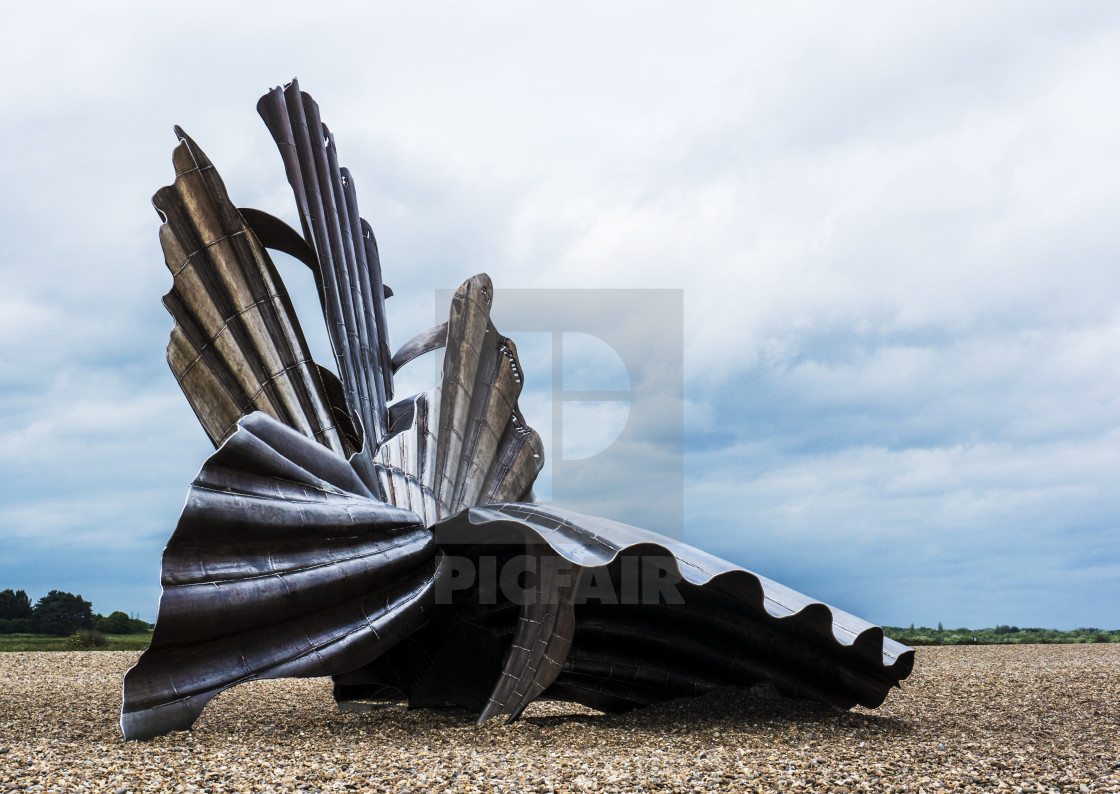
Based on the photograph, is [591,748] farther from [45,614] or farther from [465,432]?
[45,614]

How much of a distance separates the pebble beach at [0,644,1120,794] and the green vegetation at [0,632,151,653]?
1033 cm

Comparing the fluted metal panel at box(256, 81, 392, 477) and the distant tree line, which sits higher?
the fluted metal panel at box(256, 81, 392, 477)

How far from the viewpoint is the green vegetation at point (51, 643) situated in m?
19.3

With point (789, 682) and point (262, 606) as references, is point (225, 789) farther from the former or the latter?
point (789, 682)

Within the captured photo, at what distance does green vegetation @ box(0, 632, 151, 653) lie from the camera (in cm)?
1933

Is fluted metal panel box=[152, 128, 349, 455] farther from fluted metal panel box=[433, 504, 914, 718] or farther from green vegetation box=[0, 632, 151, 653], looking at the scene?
green vegetation box=[0, 632, 151, 653]

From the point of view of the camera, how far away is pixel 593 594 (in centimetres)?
773

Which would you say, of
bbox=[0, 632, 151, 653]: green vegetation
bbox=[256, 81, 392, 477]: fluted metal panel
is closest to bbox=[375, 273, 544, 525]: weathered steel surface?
bbox=[256, 81, 392, 477]: fluted metal panel

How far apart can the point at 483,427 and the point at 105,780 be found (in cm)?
739

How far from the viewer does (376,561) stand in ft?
24.8

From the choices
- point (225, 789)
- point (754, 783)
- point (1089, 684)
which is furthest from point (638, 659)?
point (1089, 684)

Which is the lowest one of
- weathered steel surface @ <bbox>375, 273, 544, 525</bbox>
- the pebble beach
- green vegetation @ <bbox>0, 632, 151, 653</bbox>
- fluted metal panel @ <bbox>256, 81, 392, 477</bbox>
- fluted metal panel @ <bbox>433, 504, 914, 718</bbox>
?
green vegetation @ <bbox>0, 632, 151, 653</bbox>

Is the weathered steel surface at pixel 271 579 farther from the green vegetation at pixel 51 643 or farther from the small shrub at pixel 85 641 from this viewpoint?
the small shrub at pixel 85 641

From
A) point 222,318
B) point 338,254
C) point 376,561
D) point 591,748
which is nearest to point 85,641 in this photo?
point 338,254
